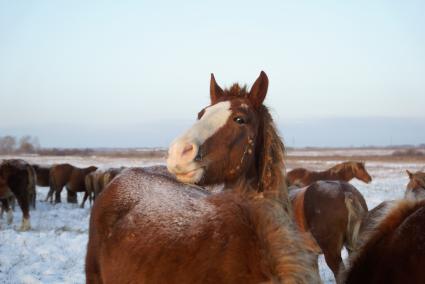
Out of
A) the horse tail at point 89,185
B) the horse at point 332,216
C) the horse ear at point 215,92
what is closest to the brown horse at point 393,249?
the horse ear at point 215,92

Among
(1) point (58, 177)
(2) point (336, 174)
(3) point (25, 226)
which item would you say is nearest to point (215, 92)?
(3) point (25, 226)

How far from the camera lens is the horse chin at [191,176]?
2.81 m

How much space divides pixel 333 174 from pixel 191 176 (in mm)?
15333

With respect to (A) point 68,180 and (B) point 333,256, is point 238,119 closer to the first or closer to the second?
(B) point 333,256

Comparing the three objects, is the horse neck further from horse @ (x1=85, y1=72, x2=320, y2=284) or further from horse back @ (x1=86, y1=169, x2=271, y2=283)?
horse back @ (x1=86, y1=169, x2=271, y2=283)

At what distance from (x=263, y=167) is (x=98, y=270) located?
1.47 m

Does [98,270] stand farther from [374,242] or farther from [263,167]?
[374,242]

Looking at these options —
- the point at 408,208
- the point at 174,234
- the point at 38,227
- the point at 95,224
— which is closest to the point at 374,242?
the point at 408,208

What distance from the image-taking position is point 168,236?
2342 millimetres

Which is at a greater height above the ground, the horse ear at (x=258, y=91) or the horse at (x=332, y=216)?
the horse ear at (x=258, y=91)

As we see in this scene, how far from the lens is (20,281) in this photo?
6.75 m

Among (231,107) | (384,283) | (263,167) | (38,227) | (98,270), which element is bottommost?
(38,227)

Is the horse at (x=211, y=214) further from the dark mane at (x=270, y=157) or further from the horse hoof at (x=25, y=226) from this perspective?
the horse hoof at (x=25, y=226)

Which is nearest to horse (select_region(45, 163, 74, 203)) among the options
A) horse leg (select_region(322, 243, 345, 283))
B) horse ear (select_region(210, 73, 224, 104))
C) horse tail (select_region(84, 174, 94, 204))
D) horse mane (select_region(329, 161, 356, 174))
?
horse tail (select_region(84, 174, 94, 204))
